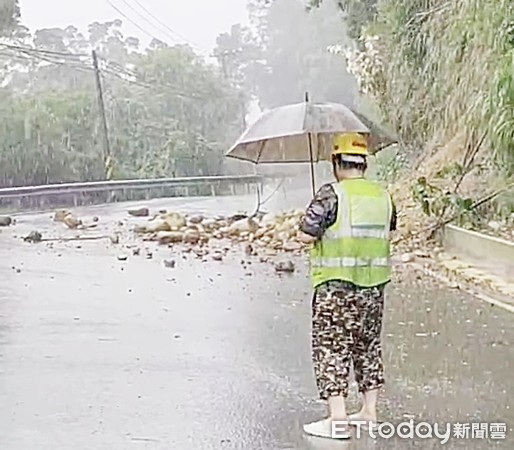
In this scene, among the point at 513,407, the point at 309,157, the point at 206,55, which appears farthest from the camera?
the point at 206,55

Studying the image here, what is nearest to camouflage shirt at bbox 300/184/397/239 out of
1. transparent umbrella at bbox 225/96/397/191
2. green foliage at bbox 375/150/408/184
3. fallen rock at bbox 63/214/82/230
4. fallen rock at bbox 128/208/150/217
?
transparent umbrella at bbox 225/96/397/191

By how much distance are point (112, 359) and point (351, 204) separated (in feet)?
10.2

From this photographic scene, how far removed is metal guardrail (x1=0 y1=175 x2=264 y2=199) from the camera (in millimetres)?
28984

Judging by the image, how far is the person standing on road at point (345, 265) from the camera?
591cm

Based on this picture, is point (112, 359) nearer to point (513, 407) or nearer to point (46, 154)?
point (513, 407)

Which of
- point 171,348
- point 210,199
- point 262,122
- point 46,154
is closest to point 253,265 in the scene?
point 262,122

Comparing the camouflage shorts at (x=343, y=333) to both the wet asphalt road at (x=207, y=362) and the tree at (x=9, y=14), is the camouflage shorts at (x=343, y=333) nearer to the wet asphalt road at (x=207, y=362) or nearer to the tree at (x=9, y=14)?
the wet asphalt road at (x=207, y=362)

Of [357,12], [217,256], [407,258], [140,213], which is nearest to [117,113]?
[140,213]

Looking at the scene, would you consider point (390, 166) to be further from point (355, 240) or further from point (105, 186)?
point (355, 240)

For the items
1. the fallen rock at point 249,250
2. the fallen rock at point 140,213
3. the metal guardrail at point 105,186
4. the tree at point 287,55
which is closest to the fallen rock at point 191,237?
the fallen rock at point 249,250

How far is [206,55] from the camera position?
49.6 metres

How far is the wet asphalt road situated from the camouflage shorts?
0.38 m

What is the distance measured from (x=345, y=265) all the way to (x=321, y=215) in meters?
0.31

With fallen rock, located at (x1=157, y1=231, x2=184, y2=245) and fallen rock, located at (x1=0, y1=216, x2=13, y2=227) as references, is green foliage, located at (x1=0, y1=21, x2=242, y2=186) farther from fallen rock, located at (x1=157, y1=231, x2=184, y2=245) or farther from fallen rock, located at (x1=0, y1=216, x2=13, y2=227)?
fallen rock, located at (x1=157, y1=231, x2=184, y2=245)
